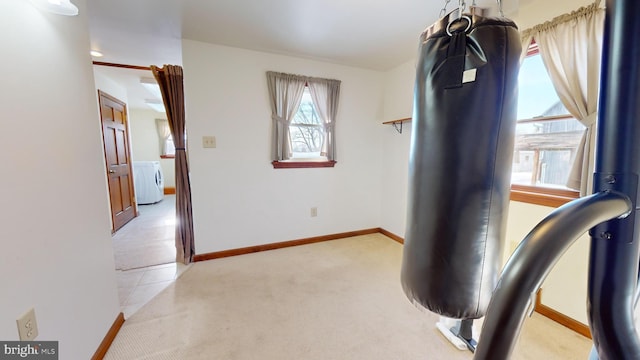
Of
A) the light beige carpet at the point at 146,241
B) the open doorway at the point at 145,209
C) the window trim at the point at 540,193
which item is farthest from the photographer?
the light beige carpet at the point at 146,241

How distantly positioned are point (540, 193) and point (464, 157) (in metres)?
1.59

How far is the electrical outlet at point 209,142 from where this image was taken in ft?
8.55

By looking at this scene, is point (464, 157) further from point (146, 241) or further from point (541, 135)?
point (146, 241)

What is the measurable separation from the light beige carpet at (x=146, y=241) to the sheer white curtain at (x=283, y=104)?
164 cm

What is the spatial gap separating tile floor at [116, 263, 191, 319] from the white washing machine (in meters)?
3.35

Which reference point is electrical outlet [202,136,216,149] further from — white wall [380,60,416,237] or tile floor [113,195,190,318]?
white wall [380,60,416,237]

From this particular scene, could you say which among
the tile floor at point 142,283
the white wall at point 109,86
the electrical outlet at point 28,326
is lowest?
the tile floor at point 142,283

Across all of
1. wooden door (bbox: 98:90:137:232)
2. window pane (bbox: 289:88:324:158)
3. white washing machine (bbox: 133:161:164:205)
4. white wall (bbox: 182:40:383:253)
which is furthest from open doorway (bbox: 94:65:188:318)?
window pane (bbox: 289:88:324:158)

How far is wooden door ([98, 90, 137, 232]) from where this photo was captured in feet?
11.3

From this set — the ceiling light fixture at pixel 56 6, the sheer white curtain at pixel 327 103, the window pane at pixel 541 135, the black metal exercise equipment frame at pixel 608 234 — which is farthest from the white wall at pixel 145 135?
the black metal exercise equipment frame at pixel 608 234

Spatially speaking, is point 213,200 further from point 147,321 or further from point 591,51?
point 591,51

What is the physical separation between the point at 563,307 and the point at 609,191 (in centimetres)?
192

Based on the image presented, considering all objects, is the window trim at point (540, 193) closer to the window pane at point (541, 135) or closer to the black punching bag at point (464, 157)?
the window pane at point (541, 135)

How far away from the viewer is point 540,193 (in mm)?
1827
